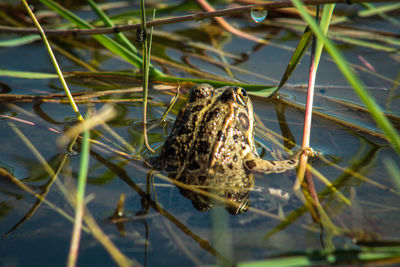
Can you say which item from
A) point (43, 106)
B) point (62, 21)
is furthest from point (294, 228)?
point (62, 21)

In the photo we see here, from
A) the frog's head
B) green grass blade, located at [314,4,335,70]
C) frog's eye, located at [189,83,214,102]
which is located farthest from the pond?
frog's eye, located at [189,83,214,102]

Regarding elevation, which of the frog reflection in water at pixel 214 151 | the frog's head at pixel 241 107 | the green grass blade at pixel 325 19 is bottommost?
the frog reflection in water at pixel 214 151

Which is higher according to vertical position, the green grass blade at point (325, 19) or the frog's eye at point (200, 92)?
the green grass blade at point (325, 19)

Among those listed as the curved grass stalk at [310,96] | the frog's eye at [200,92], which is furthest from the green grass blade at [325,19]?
the frog's eye at [200,92]

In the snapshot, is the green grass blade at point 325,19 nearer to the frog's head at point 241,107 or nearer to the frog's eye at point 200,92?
the frog's head at point 241,107

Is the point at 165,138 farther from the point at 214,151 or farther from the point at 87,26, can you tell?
the point at 87,26

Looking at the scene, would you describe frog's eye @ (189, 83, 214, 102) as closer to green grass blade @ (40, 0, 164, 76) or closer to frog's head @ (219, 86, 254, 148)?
frog's head @ (219, 86, 254, 148)
